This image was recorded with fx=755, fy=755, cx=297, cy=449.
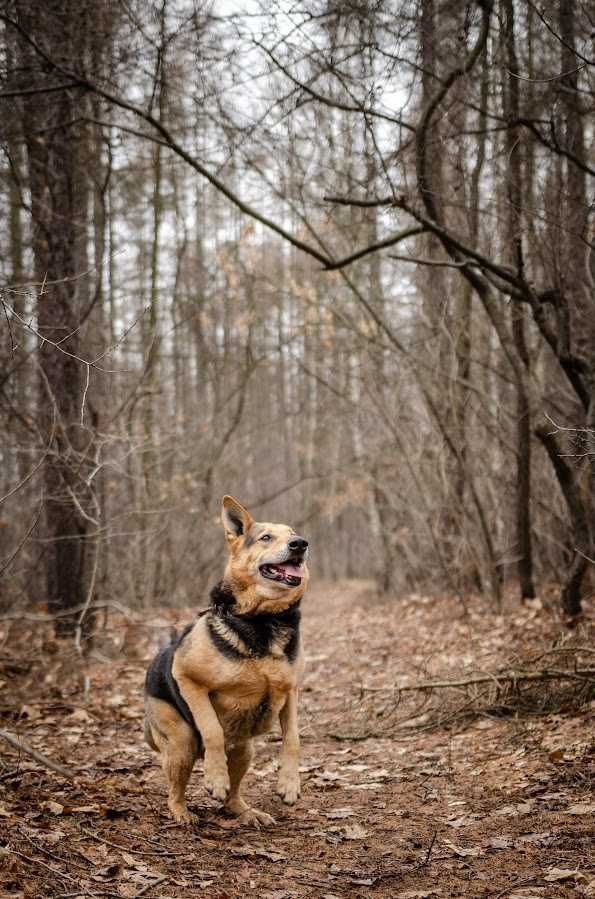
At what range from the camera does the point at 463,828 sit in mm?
4625

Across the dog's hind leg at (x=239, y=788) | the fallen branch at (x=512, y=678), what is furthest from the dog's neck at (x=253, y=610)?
the fallen branch at (x=512, y=678)

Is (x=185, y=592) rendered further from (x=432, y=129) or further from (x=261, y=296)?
(x=432, y=129)

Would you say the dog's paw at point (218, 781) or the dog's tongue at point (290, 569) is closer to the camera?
the dog's paw at point (218, 781)

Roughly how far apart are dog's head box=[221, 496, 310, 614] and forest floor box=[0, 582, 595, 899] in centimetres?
147

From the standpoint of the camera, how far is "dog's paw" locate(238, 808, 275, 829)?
5039 millimetres

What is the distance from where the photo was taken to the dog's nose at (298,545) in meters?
5.05

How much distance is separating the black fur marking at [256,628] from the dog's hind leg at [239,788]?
715mm

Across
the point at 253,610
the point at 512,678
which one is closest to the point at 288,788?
the point at 253,610

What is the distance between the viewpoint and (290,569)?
5066 mm

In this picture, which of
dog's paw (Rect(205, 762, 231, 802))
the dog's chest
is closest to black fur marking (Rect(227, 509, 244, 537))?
the dog's chest

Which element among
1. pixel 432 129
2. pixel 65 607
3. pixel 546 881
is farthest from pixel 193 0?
pixel 546 881

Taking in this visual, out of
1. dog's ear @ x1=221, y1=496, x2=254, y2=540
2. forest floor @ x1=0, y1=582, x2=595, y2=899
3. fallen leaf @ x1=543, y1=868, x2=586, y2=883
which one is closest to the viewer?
fallen leaf @ x1=543, y1=868, x2=586, y2=883

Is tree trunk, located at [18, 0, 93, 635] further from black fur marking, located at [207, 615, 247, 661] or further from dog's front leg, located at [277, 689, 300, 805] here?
dog's front leg, located at [277, 689, 300, 805]

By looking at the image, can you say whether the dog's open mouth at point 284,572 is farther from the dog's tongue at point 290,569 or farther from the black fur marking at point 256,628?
the black fur marking at point 256,628
